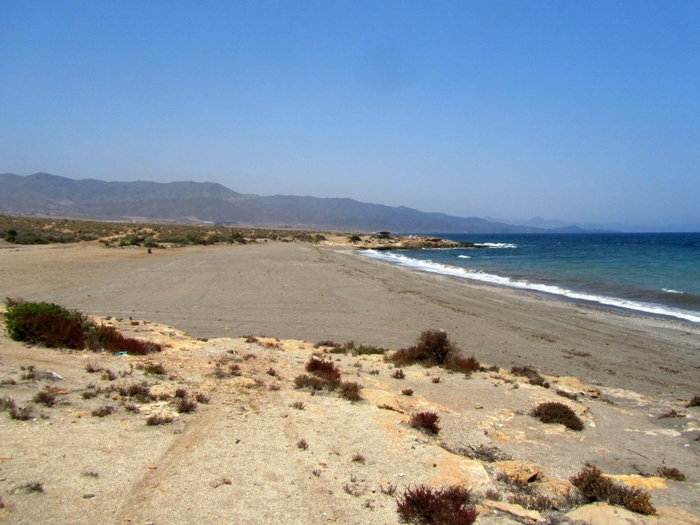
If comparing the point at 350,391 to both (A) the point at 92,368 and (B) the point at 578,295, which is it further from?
(B) the point at 578,295

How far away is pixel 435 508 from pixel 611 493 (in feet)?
6.92

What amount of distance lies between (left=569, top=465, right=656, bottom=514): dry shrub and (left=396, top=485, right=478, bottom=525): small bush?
4.84 feet

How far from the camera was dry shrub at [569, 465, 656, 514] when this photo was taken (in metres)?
5.12

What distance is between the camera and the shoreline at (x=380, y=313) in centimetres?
1369

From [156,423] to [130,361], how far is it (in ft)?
10.0

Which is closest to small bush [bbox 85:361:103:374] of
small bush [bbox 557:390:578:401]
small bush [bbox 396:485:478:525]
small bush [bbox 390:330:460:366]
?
small bush [bbox 396:485:478:525]

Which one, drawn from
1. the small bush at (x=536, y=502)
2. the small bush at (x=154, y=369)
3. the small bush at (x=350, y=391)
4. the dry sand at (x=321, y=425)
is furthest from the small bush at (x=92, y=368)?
the small bush at (x=536, y=502)

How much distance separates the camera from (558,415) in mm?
8477

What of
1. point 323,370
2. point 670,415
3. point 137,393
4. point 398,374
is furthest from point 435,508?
point 670,415

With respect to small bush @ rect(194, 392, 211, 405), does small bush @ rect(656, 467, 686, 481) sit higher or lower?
lower

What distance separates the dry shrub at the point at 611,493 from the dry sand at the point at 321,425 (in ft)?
0.52

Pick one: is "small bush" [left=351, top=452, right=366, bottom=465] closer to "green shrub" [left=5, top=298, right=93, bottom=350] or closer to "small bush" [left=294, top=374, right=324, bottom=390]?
"small bush" [left=294, top=374, right=324, bottom=390]

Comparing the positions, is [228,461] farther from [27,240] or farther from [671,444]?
[27,240]

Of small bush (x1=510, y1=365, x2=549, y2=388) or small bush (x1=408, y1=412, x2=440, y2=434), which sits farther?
small bush (x1=510, y1=365, x2=549, y2=388)
